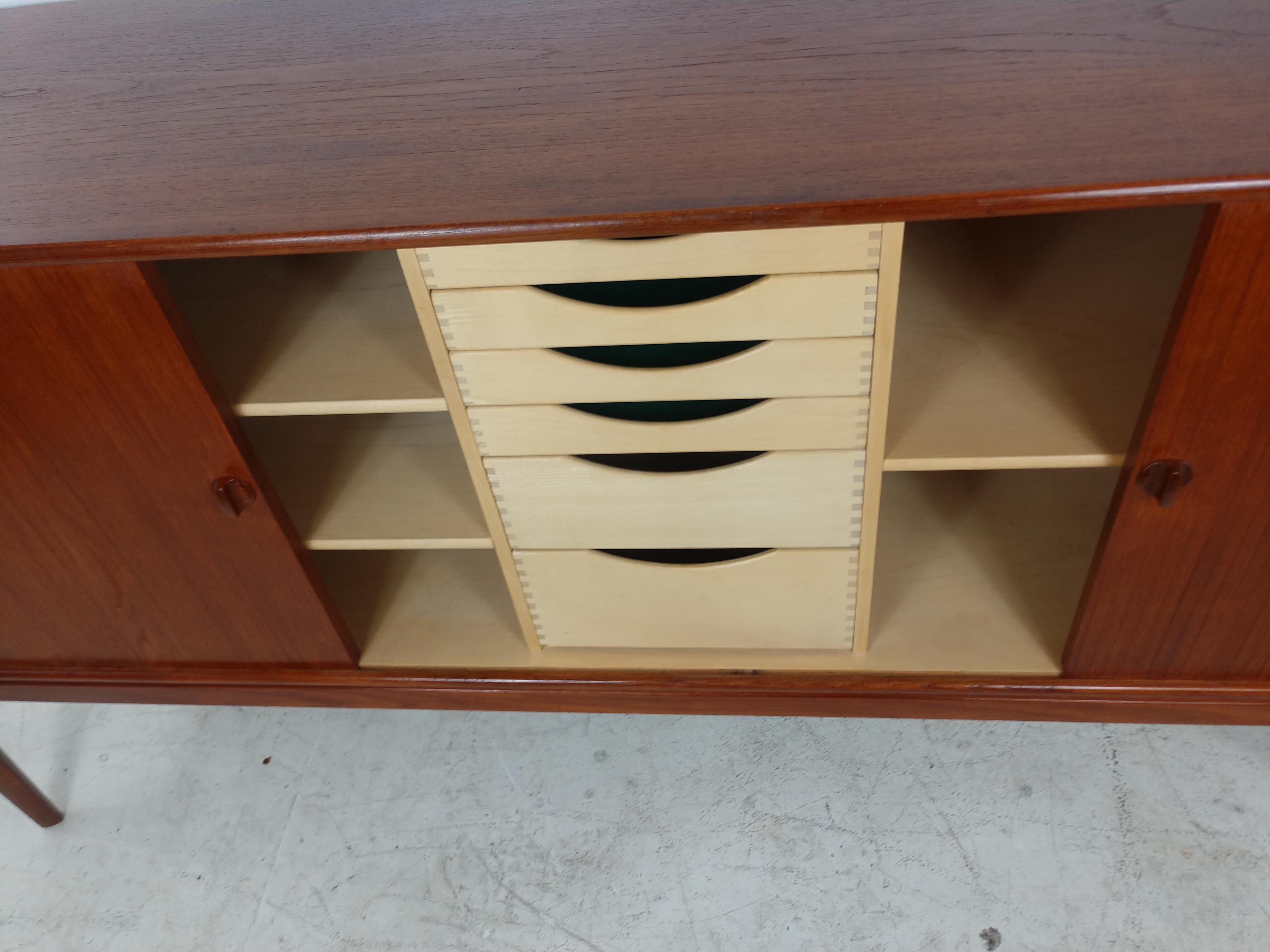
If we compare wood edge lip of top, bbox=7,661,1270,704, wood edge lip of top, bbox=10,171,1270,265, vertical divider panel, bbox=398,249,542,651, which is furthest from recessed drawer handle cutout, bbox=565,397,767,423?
wood edge lip of top, bbox=7,661,1270,704

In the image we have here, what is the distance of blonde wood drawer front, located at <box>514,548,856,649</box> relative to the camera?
3.31 ft

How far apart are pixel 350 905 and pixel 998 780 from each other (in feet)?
2.53

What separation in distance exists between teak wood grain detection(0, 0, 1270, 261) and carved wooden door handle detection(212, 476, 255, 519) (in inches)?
9.6

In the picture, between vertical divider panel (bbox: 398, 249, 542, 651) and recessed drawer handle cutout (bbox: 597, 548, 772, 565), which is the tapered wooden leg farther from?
recessed drawer handle cutout (bbox: 597, 548, 772, 565)

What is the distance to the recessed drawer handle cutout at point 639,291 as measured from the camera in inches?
35.0

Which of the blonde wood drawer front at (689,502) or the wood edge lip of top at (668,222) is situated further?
the blonde wood drawer front at (689,502)

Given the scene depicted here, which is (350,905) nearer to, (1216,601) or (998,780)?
(998,780)

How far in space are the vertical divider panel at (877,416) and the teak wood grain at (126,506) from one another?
1.91ft

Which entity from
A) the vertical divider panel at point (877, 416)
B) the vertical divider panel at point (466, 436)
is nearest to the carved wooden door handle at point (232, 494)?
the vertical divider panel at point (466, 436)

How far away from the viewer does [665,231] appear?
753mm

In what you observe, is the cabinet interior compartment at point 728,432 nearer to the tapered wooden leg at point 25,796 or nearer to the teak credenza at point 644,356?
the teak credenza at point 644,356

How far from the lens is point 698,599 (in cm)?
Result: 104

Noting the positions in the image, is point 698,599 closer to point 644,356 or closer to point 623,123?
point 644,356

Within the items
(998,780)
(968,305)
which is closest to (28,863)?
(998,780)
